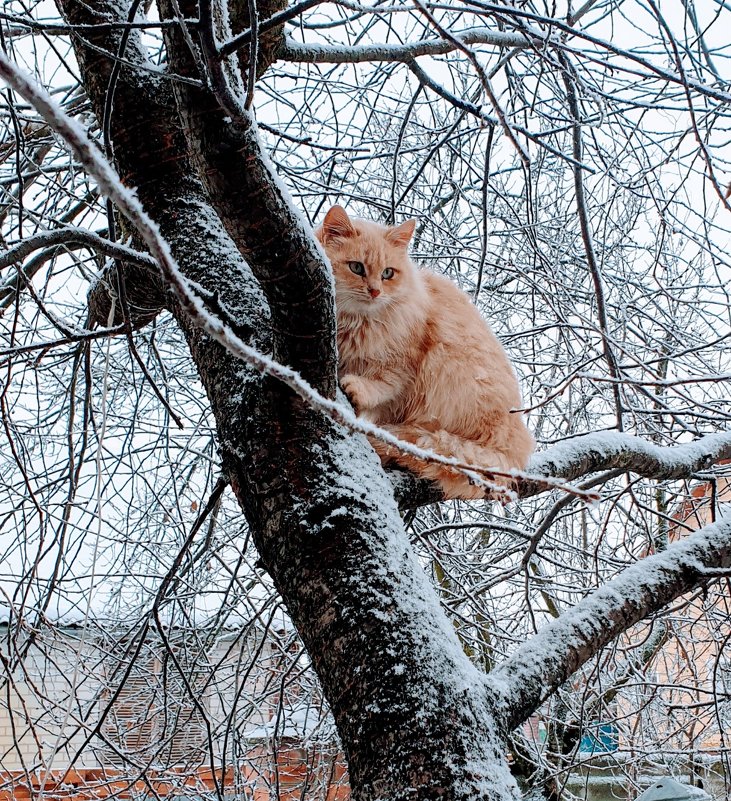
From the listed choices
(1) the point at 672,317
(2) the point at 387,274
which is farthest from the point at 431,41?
(1) the point at 672,317

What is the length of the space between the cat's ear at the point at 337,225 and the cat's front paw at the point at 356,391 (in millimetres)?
641

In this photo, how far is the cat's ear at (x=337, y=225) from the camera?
2.39 meters

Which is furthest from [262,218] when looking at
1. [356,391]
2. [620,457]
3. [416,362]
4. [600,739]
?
[600,739]

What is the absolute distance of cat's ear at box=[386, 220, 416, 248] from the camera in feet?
8.38

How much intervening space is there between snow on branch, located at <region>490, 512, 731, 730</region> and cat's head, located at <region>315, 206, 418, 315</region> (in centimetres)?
113

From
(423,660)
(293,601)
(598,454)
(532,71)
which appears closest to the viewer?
(423,660)

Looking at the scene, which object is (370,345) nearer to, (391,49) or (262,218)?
(391,49)

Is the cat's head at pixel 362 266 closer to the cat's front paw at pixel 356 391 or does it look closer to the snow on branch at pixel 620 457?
the cat's front paw at pixel 356 391

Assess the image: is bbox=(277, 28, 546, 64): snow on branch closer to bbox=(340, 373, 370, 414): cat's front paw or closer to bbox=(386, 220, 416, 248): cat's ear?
bbox=(386, 220, 416, 248): cat's ear

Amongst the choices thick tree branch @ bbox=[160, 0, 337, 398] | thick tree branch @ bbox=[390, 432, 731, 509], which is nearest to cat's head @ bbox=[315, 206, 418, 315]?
thick tree branch @ bbox=[390, 432, 731, 509]

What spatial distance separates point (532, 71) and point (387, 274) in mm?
1608

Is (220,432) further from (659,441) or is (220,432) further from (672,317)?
(672,317)

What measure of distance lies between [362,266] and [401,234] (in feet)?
0.87

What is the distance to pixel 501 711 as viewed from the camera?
118cm
